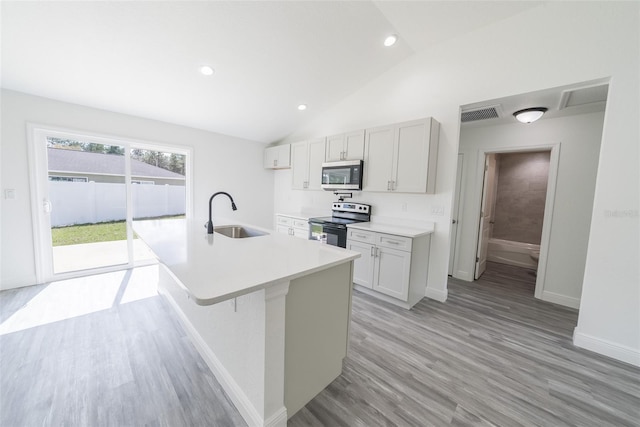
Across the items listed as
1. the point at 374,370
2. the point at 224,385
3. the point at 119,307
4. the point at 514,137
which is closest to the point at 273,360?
the point at 224,385

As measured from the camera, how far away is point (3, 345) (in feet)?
6.16

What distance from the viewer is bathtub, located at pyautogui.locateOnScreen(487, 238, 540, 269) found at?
4.37m

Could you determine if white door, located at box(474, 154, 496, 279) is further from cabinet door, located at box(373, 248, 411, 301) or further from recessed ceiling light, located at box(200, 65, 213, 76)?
recessed ceiling light, located at box(200, 65, 213, 76)

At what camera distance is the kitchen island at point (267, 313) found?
1137 mm

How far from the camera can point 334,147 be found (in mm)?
3637

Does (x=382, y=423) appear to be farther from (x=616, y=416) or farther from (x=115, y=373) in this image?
(x=115, y=373)

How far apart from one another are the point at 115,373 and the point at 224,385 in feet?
2.75

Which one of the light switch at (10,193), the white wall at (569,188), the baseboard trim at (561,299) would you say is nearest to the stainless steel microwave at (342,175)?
the white wall at (569,188)

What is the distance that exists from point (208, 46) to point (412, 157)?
2518 mm

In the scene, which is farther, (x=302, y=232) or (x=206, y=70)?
(x=302, y=232)

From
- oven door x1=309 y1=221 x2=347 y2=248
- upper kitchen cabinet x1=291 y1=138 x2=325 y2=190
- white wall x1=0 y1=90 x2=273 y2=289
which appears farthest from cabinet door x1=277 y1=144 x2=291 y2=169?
oven door x1=309 y1=221 x2=347 y2=248

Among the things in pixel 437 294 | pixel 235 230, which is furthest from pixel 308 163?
pixel 437 294

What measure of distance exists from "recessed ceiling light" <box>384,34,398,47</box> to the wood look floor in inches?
122

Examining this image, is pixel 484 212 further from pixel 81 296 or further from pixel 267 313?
pixel 81 296
